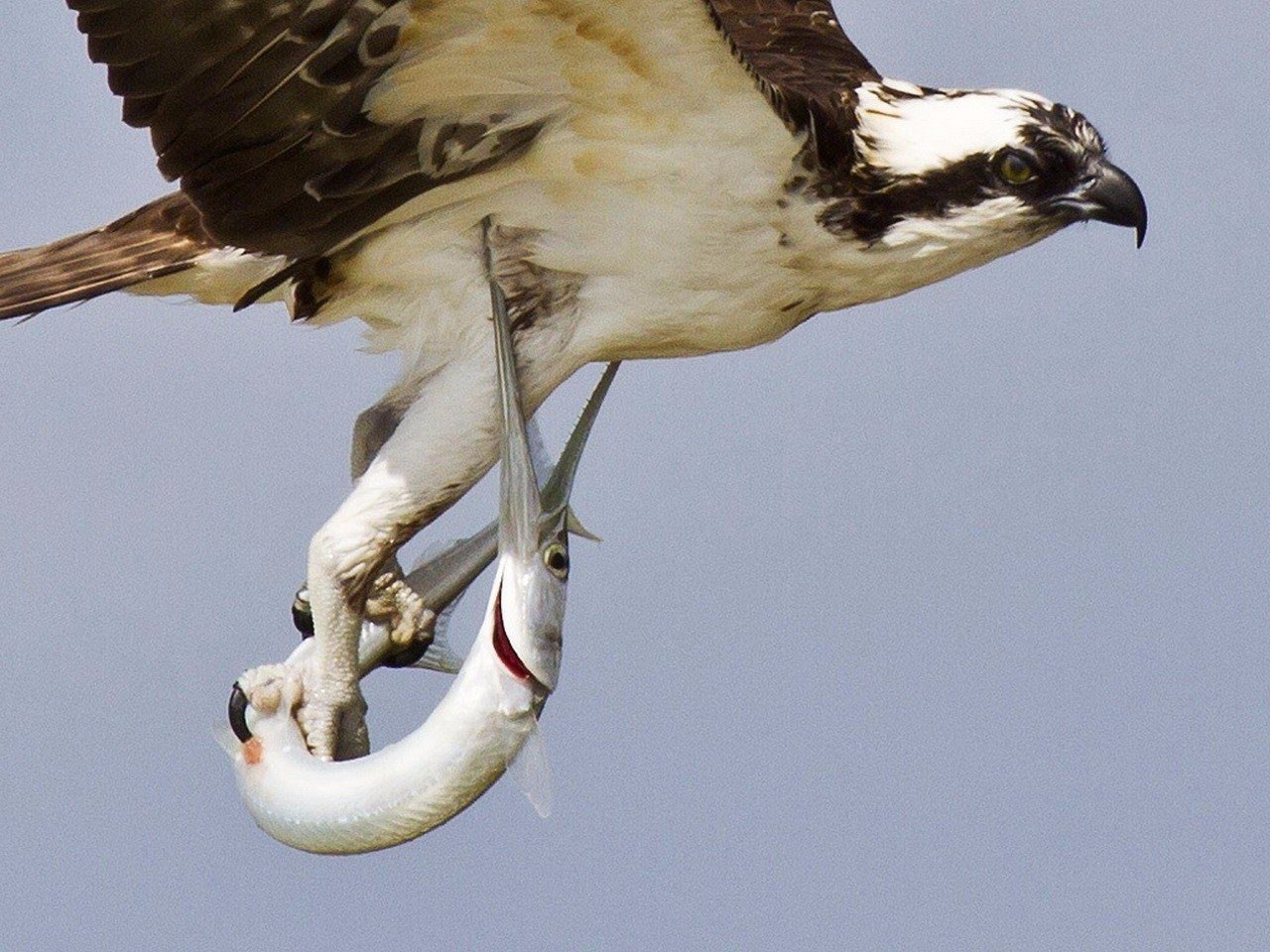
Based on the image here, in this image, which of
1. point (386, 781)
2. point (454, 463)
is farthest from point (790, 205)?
point (386, 781)

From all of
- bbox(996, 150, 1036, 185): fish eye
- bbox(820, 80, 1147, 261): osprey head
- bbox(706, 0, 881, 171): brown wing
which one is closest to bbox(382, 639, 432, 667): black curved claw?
bbox(820, 80, 1147, 261): osprey head

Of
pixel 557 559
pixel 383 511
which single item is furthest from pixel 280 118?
pixel 557 559

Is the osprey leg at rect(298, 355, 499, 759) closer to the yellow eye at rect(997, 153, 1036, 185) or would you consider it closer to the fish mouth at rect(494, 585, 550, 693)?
the fish mouth at rect(494, 585, 550, 693)

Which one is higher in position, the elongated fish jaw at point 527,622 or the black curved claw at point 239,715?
the elongated fish jaw at point 527,622

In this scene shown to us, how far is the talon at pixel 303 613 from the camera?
8.70m

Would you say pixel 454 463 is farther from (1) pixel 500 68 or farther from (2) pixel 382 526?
(1) pixel 500 68

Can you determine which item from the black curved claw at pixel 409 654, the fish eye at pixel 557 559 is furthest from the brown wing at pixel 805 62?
the black curved claw at pixel 409 654

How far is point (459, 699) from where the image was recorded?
8.08 meters

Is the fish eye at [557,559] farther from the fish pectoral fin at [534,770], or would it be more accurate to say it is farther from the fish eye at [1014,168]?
the fish eye at [1014,168]

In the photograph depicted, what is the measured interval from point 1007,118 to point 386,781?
2.28m

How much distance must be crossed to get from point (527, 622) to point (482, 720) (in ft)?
0.86

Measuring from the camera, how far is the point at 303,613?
8727 millimetres

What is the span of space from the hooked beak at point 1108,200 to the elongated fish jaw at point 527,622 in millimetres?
1643

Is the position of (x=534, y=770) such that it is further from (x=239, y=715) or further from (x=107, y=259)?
(x=107, y=259)
